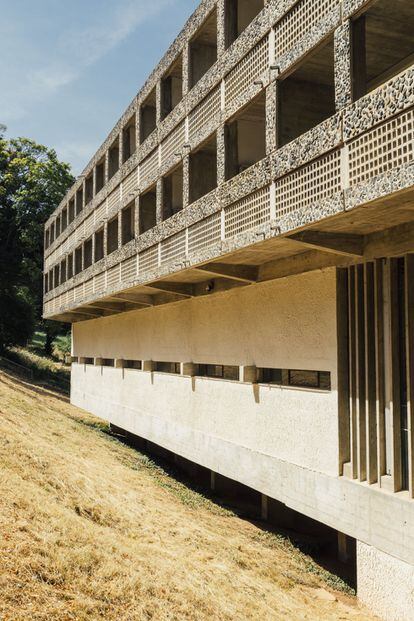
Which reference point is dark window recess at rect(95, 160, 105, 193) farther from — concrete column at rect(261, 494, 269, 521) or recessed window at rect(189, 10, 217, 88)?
concrete column at rect(261, 494, 269, 521)

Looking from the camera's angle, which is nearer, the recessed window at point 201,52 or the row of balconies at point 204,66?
the row of balconies at point 204,66

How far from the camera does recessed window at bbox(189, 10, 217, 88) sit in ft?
54.3

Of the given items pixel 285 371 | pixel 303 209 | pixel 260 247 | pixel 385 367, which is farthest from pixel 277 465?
pixel 303 209

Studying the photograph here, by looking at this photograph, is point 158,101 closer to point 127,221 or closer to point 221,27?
point 221,27

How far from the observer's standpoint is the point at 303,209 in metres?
10.2

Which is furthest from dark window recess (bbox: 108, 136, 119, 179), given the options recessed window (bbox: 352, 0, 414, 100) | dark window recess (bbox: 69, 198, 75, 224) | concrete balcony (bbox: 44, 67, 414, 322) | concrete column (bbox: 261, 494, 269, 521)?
concrete column (bbox: 261, 494, 269, 521)

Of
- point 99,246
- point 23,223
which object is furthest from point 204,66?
point 23,223

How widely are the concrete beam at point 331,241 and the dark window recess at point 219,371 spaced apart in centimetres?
596

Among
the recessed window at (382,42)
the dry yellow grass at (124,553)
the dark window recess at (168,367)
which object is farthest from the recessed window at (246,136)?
the dry yellow grass at (124,553)

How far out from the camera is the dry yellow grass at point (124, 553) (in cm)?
873

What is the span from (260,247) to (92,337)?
20.8 meters

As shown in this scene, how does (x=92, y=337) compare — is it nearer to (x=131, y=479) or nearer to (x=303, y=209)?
(x=131, y=479)

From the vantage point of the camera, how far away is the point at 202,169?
1714 cm

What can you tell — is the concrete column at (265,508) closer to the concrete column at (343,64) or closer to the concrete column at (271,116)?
the concrete column at (271,116)
